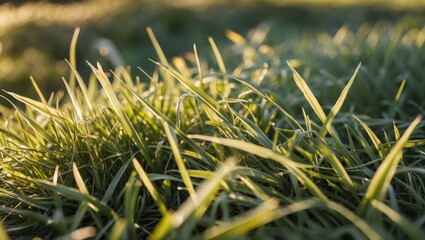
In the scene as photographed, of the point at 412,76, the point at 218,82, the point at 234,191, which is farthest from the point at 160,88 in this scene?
the point at 412,76

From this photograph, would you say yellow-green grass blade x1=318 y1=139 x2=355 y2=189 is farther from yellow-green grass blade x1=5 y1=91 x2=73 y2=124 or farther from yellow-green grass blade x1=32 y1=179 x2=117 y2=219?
yellow-green grass blade x1=5 y1=91 x2=73 y2=124

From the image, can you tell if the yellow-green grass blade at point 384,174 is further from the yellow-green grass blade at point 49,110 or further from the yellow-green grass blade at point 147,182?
the yellow-green grass blade at point 49,110

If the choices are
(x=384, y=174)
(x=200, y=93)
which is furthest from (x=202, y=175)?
(x=384, y=174)

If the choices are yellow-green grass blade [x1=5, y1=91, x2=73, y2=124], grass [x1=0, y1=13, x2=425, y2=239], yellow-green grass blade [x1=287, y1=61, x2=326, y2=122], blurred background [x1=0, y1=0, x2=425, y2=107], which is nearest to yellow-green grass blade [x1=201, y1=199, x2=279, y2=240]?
grass [x1=0, y1=13, x2=425, y2=239]

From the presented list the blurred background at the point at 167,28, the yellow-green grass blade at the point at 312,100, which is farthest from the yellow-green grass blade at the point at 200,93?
the blurred background at the point at 167,28

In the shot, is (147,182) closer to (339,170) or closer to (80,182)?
(80,182)

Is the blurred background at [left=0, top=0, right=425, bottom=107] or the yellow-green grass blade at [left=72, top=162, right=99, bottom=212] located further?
the blurred background at [left=0, top=0, right=425, bottom=107]

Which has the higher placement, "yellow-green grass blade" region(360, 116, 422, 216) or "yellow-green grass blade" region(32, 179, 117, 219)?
"yellow-green grass blade" region(360, 116, 422, 216)

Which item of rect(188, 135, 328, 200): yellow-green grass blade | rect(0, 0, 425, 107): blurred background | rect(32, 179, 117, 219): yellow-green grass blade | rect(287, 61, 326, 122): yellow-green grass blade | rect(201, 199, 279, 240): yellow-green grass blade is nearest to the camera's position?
rect(201, 199, 279, 240): yellow-green grass blade
